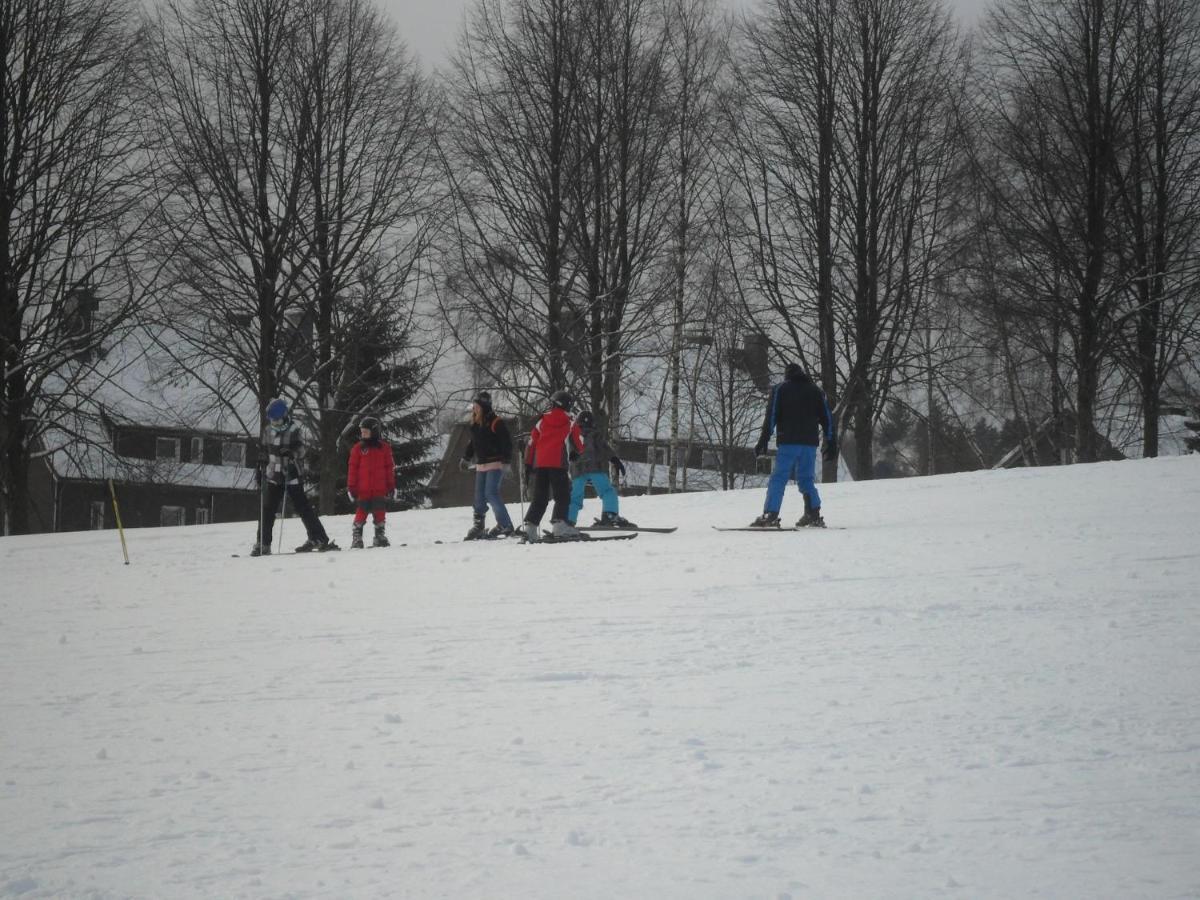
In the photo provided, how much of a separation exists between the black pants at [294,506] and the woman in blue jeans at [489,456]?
1895 mm

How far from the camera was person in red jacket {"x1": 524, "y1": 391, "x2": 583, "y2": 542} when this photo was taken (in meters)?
13.8

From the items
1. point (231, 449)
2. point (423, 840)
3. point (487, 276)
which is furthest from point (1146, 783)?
point (231, 449)

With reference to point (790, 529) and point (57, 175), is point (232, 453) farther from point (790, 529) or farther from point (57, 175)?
point (790, 529)

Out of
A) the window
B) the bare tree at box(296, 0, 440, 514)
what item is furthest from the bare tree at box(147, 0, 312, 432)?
the window

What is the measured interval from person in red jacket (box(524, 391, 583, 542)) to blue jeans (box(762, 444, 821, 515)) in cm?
224

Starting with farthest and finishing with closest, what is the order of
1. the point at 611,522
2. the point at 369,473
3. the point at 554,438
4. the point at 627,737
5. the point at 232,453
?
the point at 232,453, the point at 369,473, the point at 611,522, the point at 554,438, the point at 627,737

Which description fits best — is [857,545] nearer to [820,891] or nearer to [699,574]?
[699,574]

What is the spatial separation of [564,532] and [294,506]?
3406 mm

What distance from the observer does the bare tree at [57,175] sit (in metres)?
23.3

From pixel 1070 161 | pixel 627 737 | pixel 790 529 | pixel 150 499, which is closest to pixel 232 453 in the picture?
pixel 150 499

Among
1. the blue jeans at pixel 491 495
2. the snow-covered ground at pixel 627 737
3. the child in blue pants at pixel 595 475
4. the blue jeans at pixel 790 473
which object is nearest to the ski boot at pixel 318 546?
the blue jeans at pixel 491 495

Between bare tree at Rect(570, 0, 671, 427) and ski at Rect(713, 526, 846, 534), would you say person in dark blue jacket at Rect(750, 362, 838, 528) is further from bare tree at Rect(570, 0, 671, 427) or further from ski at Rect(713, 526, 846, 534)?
bare tree at Rect(570, 0, 671, 427)

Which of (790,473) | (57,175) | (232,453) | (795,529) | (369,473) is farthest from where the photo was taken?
(232,453)

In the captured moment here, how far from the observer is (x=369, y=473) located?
15.1 metres
